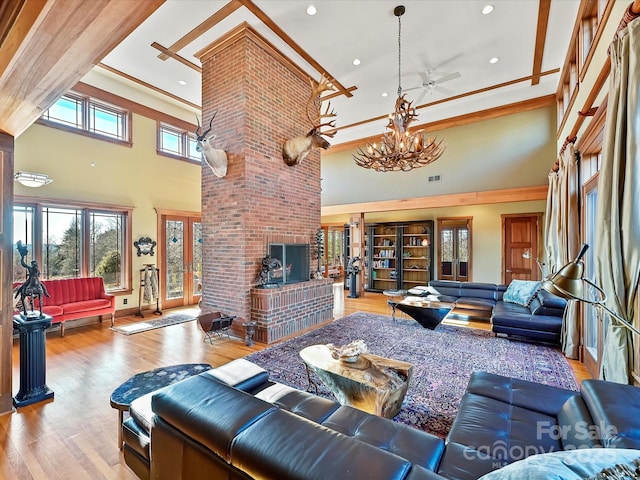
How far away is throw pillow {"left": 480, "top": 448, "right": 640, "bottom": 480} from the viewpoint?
2.60 feet

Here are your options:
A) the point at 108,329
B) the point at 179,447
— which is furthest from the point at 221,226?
the point at 179,447

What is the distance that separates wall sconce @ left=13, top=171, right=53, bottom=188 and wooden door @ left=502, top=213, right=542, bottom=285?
9.85 meters

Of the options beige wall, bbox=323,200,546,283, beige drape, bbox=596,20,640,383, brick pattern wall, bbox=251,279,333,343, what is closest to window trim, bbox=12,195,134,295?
brick pattern wall, bbox=251,279,333,343

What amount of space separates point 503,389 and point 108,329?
586 cm

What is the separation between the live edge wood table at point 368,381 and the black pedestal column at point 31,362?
2.57m

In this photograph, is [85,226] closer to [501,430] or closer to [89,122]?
[89,122]

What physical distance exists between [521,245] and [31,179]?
1025 centimetres

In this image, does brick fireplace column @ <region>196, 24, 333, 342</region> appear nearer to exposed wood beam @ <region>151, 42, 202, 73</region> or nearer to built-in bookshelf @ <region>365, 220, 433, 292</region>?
exposed wood beam @ <region>151, 42, 202, 73</region>

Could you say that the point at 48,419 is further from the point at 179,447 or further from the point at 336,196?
the point at 336,196

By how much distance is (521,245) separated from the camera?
752 cm

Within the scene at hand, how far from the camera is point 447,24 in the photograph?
418 cm

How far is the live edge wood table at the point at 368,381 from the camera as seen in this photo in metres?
2.23

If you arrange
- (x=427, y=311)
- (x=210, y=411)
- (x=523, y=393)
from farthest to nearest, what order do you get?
(x=427, y=311) → (x=523, y=393) → (x=210, y=411)

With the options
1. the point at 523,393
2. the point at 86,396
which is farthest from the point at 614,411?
the point at 86,396
